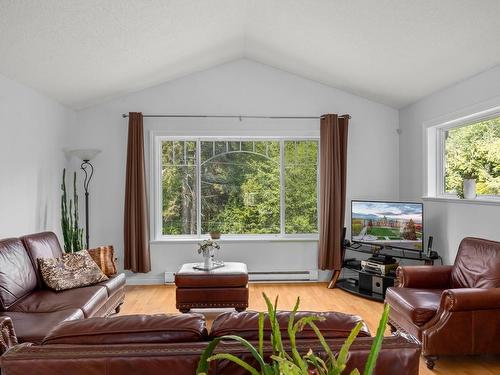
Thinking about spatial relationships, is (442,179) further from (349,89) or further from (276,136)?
(276,136)

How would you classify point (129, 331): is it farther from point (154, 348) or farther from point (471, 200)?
point (471, 200)

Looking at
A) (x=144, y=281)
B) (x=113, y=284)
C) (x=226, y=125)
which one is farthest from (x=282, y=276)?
(x=113, y=284)

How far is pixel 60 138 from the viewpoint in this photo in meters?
4.87

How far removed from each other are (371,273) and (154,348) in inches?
152

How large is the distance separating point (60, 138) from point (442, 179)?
15.0 ft

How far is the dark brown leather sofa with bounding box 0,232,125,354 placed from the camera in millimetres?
2533

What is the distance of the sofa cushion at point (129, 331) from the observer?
50.8 inches

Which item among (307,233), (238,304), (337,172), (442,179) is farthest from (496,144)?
(238,304)

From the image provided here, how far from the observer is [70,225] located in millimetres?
4770

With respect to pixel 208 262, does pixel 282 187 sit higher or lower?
higher

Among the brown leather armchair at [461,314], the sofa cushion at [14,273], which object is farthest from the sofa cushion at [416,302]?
the sofa cushion at [14,273]

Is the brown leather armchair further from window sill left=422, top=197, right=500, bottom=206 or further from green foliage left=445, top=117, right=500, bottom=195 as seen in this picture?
green foliage left=445, top=117, right=500, bottom=195

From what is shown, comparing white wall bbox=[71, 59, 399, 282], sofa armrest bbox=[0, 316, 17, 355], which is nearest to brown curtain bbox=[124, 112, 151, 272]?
white wall bbox=[71, 59, 399, 282]

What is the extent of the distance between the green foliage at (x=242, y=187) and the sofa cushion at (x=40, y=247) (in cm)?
175
